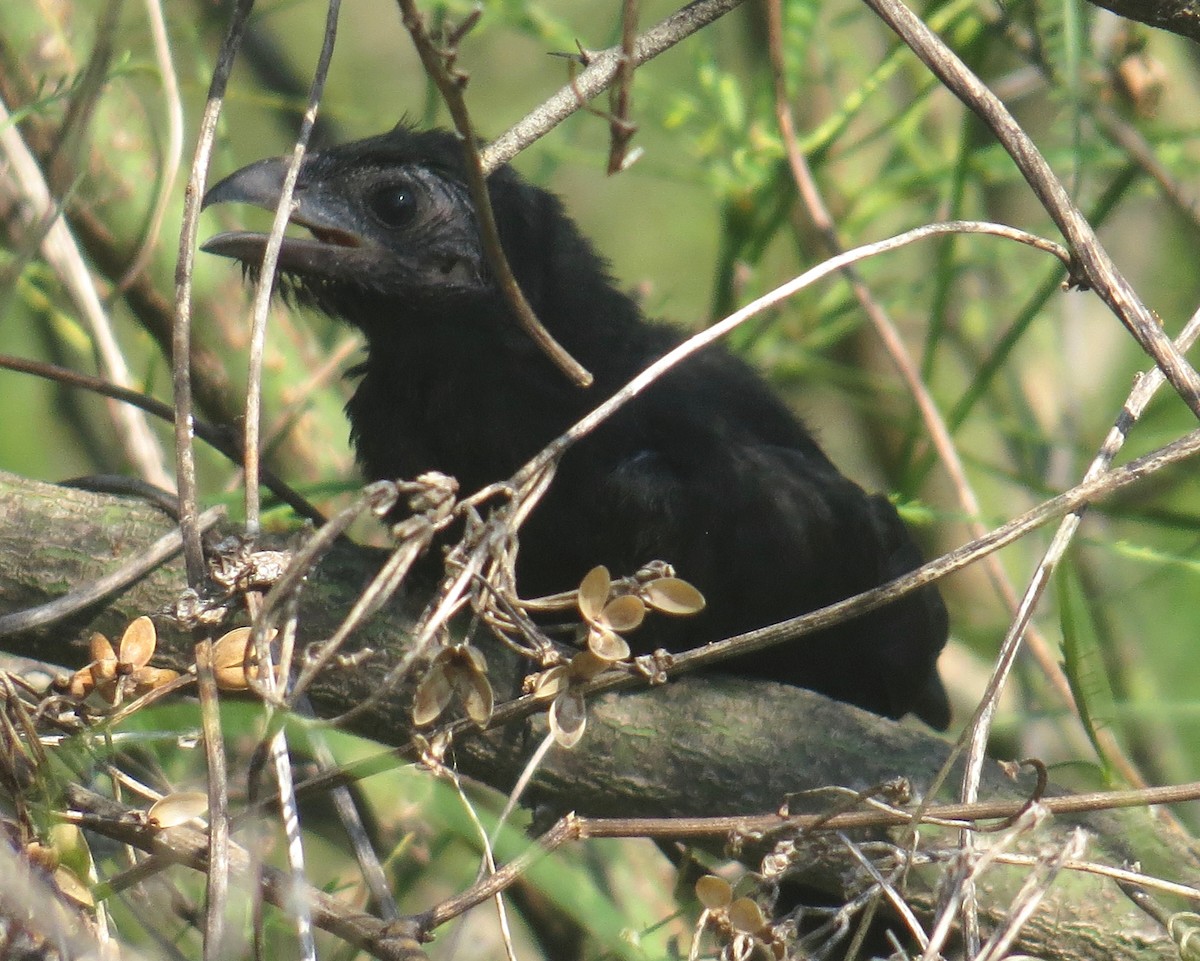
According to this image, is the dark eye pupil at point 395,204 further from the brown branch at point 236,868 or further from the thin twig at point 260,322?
the brown branch at point 236,868

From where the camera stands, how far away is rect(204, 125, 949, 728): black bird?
2908 millimetres

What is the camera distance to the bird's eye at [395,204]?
9.98ft

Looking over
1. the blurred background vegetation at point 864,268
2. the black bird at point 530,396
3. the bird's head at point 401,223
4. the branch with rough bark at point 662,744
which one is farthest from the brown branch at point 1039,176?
the bird's head at point 401,223

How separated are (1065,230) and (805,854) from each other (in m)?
0.97

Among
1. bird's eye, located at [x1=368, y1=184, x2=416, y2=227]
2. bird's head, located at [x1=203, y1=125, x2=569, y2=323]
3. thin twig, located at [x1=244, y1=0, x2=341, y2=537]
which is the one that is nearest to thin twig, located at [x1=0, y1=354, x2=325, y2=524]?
thin twig, located at [x1=244, y1=0, x2=341, y2=537]

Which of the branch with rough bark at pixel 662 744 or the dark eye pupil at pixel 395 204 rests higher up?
the dark eye pupil at pixel 395 204

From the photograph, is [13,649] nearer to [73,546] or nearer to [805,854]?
[73,546]

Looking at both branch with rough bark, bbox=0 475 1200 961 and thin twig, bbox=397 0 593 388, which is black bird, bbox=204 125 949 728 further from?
thin twig, bbox=397 0 593 388

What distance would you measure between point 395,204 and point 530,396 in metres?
0.52

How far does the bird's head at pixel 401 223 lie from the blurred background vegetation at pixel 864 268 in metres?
0.42

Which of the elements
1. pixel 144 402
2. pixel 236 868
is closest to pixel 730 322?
pixel 236 868

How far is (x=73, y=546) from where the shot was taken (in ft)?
7.45

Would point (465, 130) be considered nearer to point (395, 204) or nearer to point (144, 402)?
point (144, 402)

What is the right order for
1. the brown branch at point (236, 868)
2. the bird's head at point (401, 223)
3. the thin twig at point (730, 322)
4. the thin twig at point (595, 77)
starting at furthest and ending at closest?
1. the bird's head at point (401, 223)
2. the thin twig at point (595, 77)
3. the thin twig at point (730, 322)
4. the brown branch at point (236, 868)
